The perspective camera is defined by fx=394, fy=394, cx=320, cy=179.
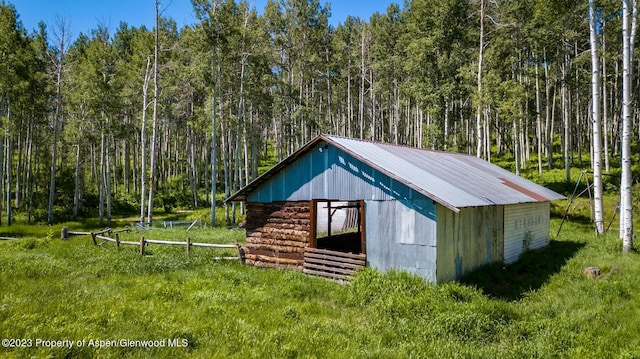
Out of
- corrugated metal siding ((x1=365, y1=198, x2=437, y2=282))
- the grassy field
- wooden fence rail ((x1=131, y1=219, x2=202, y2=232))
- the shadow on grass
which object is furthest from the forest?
corrugated metal siding ((x1=365, y1=198, x2=437, y2=282))

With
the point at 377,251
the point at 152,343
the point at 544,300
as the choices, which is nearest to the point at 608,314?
the point at 544,300

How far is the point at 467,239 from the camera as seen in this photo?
12.7 metres

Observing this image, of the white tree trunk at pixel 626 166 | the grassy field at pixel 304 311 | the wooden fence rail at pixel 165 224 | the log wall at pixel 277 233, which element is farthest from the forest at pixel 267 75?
the grassy field at pixel 304 311

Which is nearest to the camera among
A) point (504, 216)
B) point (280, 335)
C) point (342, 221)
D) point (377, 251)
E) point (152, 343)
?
point (152, 343)

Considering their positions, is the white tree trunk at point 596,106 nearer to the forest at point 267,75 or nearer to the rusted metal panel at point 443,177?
the rusted metal panel at point 443,177

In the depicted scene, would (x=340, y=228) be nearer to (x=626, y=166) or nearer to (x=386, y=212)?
(x=386, y=212)

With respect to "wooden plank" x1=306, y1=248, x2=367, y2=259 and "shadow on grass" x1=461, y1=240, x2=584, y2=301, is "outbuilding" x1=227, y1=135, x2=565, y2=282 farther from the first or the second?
"shadow on grass" x1=461, y1=240, x2=584, y2=301

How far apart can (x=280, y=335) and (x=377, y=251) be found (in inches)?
213

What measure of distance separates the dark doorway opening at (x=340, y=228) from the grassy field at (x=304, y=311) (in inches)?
67.7

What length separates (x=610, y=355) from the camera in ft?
23.9

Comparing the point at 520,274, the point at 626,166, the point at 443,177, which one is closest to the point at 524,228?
the point at 520,274

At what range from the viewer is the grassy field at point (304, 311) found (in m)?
7.12

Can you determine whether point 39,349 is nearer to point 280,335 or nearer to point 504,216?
point 280,335

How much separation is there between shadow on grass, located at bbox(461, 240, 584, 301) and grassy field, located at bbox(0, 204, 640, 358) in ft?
0.21
